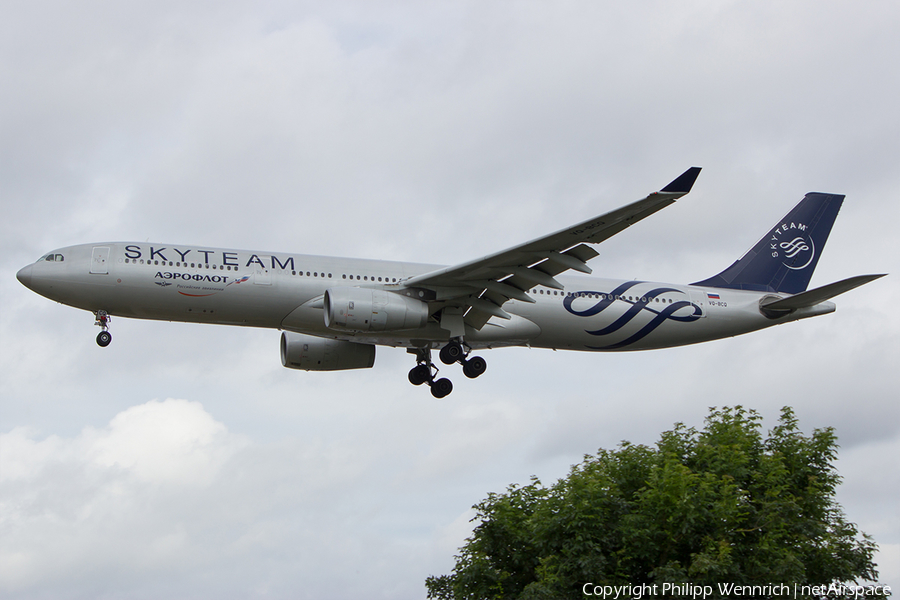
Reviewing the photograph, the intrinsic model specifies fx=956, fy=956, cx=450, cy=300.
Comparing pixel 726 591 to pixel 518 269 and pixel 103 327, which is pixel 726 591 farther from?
pixel 103 327

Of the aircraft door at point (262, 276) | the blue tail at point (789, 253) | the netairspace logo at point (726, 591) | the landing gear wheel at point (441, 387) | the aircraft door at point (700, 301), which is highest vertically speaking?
the blue tail at point (789, 253)

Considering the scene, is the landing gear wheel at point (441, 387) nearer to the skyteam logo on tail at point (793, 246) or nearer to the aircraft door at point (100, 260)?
the aircraft door at point (100, 260)

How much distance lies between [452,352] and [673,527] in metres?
9.19

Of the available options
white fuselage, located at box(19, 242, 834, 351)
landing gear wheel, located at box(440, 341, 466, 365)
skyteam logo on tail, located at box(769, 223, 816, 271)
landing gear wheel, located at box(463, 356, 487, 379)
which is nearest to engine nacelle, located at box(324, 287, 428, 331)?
white fuselage, located at box(19, 242, 834, 351)

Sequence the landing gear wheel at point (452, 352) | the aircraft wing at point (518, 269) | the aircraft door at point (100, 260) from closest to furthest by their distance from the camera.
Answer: the aircraft wing at point (518, 269) → the aircraft door at point (100, 260) → the landing gear wheel at point (452, 352)

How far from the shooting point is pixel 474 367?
107ft

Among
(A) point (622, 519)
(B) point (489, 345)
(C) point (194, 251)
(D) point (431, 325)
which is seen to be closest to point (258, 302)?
(C) point (194, 251)

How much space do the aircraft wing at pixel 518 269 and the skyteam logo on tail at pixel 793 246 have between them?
13107mm

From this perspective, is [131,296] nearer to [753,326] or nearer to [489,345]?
[489,345]

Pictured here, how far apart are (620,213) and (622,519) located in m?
8.72

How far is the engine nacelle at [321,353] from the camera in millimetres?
34438

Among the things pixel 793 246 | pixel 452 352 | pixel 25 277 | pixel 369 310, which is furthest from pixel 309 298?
pixel 793 246

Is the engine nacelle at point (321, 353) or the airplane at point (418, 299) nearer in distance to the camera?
the airplane at point (418, 299)

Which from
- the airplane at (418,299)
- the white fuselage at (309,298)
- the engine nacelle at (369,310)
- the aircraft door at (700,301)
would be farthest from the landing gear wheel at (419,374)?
the aircraft door at (700,301)
